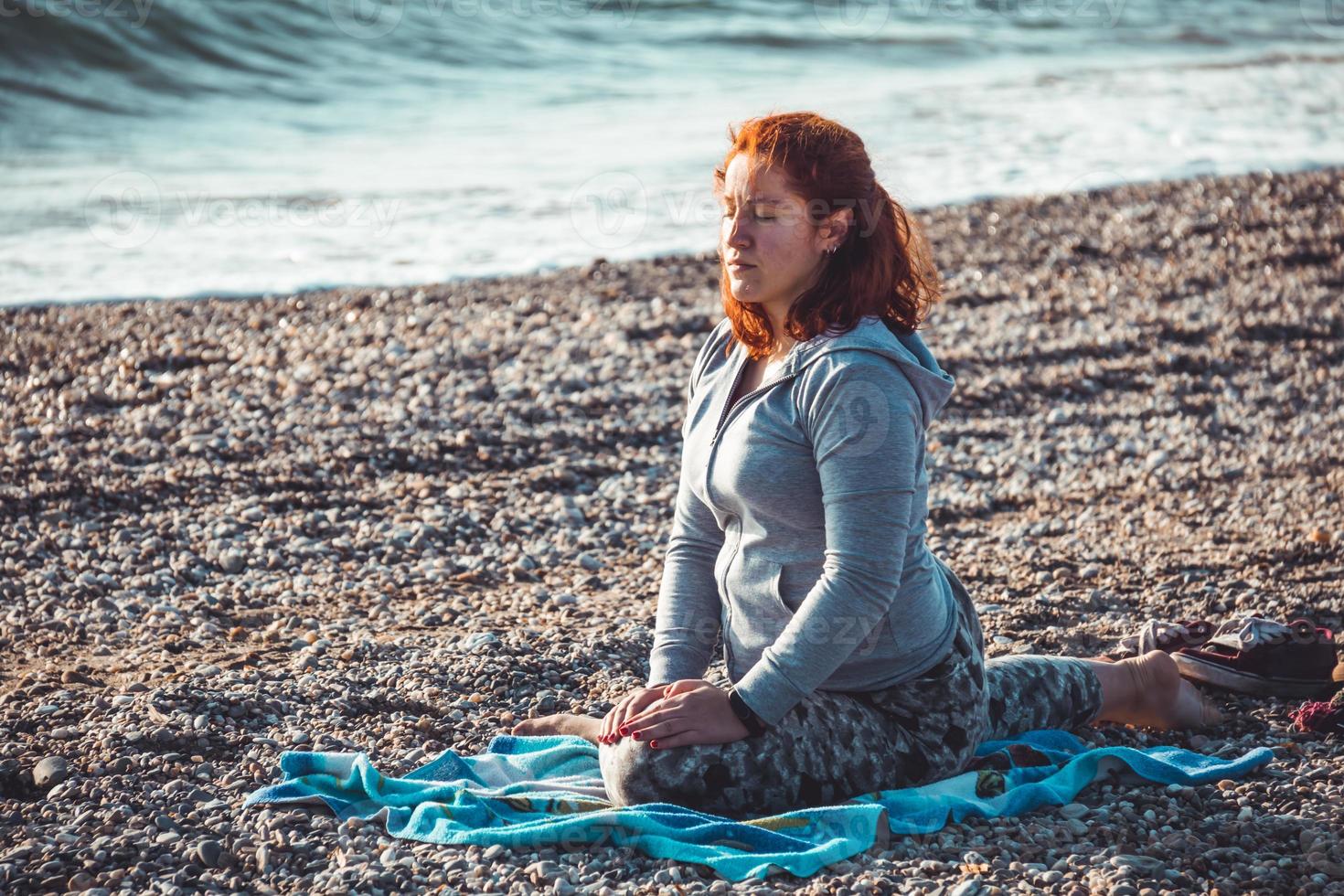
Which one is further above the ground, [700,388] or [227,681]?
[700,388]

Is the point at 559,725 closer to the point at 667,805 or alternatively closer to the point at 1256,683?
the point at 667,805

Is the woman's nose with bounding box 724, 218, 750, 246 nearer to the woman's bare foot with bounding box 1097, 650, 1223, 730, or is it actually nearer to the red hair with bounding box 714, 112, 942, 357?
the red hair with bounding box 714, 112, 942, 357

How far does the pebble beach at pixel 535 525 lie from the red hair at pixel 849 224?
118 cm

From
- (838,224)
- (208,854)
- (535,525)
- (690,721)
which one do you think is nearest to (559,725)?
(690,721)

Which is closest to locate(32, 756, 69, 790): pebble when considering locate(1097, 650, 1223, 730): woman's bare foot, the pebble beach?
the pebble beach

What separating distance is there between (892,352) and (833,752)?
0.91m

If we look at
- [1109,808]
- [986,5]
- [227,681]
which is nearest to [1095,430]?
[1109,808]

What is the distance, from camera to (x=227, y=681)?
402cm

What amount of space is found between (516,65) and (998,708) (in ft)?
53.3

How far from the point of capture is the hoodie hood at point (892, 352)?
2.89m

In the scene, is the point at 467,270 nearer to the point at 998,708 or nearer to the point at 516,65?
the point at 998,708

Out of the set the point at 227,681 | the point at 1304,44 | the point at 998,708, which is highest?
the point at 1304,44

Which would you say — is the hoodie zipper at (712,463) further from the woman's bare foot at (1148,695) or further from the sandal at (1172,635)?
the sandal at (1172,635)

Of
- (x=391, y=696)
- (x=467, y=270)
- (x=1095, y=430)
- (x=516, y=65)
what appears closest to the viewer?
(x=391, y=696)
